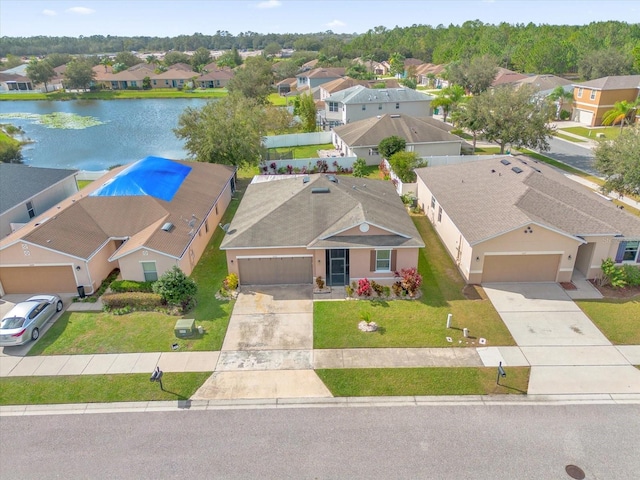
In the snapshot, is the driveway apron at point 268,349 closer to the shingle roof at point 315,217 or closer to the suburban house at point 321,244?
the suburban house at point 321,244

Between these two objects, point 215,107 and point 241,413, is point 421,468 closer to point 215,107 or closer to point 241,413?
point 241,413

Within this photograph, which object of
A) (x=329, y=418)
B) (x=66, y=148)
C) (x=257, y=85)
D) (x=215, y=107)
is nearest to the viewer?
(x=329, y=418)

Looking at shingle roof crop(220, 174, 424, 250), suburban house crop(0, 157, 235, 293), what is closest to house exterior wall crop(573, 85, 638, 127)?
shingle roof crop(220, 174, 424, 250)

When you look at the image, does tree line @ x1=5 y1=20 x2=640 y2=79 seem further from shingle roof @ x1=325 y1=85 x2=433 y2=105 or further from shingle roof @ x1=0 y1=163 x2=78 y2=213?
shingle roof @ x1=0 y1=163 x2=78 y2=213

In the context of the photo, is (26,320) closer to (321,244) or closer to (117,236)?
(117,236)

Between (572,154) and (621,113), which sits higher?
(621,113)

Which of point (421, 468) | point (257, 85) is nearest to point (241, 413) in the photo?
point (421, 468)

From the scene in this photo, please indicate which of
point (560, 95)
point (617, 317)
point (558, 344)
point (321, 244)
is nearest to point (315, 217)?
point (321, 244)
